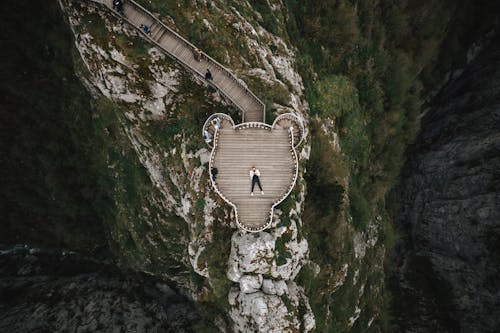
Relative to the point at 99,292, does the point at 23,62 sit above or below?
above

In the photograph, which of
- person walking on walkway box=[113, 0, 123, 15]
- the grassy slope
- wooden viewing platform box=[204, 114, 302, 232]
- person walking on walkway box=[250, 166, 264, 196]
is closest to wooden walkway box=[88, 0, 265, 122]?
person walking on walkway box=[113, 0, 123, 15]

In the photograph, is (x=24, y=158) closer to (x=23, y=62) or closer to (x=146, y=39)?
(x=23, y=62)

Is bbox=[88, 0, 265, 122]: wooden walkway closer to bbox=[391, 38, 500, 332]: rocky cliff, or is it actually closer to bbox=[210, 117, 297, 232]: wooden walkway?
bbox=[210, 117, 297, 232]: wooden walkway

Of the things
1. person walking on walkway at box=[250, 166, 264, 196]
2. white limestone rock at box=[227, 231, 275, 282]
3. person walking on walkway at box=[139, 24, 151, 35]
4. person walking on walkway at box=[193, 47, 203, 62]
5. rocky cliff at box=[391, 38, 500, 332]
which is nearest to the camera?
white limestone rock at box=[227, 231, 275, 282]

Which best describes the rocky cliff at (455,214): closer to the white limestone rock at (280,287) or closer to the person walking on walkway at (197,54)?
the white limestone rock at (280,287)

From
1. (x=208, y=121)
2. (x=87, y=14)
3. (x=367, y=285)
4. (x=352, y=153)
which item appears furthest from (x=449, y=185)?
(x=87, y=14)

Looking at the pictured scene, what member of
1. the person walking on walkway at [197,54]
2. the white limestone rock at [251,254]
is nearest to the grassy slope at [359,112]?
the white limestone rock at [251,254]

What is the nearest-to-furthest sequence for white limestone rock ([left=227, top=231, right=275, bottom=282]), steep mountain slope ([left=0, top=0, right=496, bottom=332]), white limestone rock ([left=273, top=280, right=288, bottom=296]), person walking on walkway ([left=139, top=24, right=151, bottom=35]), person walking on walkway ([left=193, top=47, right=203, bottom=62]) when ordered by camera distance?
white limestone rock ([left=227, top=231, right=275, bottom=282]) < white limestone rock ([left=273, top=280, right=288, bottom=296]) < person walking on walkway ([left=139, top=24, right=151, bottom=35]) < person walking on walkway ([left=193, top=47, right=203, bottom=62]) < steep mountain slope ([left=0, top=0, right=496, bottom=332])
